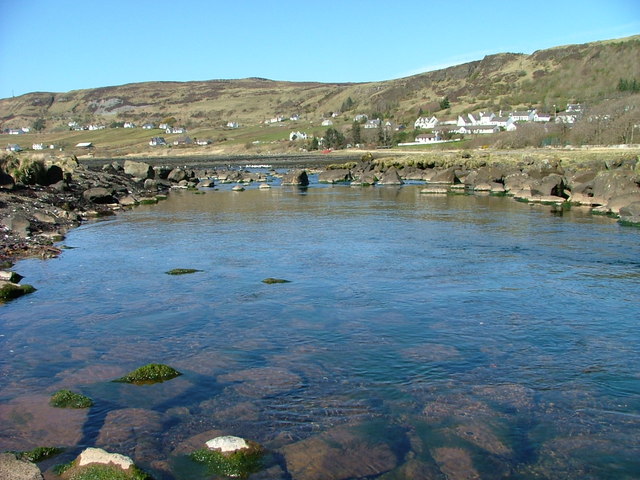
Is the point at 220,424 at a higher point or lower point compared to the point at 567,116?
lower

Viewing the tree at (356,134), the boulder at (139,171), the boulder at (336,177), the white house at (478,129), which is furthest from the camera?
the tree at (356,134)

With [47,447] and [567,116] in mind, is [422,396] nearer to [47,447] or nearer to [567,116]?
[47,447]

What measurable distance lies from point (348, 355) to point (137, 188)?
1792 inches

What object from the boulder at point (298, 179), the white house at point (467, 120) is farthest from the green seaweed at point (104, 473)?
the white house at point (467, 120)

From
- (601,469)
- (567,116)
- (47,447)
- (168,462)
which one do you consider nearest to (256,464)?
(168,462)

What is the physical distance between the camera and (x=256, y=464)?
24.8ft

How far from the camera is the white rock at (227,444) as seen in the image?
25.3 feet

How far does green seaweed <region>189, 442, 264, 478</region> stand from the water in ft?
0.70

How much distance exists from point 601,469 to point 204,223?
27026 millimetres

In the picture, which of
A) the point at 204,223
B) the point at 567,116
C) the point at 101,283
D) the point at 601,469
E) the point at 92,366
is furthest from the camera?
the point at 567,116

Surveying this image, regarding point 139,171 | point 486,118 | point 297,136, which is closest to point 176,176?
point 139,171

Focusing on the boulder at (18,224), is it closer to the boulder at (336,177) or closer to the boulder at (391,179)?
the boulder at (391,179)

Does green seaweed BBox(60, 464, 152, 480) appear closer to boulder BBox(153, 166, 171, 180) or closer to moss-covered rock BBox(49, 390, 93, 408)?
moss-covered rock BBox(49, 390, 93, 408)

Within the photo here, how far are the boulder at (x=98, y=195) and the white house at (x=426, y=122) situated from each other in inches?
4828
